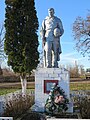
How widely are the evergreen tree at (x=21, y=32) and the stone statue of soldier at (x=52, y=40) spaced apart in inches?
408

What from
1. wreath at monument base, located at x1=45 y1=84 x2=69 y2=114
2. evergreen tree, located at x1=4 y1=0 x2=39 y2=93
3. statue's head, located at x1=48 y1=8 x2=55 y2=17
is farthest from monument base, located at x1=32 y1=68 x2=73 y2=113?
evergreen tree, located at x1=4 y1=0 x2=39 y2=93

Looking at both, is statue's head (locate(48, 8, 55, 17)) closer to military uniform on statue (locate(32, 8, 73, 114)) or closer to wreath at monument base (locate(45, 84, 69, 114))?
military uniform on statue (locate(32, 8, 73, 114))

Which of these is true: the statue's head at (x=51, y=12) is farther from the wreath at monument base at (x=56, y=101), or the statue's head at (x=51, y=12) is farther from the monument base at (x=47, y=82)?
the wreath at monument base at (x=56, y=101)

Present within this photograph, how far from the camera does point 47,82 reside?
1036 cm

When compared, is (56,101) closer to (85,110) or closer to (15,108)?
(85,110)

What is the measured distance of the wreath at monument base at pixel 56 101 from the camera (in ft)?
31.6

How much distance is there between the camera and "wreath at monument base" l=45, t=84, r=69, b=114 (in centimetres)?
963

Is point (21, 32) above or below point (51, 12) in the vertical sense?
above

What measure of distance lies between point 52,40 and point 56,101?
7.94 feet

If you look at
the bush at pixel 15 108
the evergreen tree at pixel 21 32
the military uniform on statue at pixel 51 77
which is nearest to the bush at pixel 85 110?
the military uniform on statue at pixel 51 77

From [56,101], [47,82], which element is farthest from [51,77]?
[56,101]

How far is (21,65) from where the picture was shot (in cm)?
2081

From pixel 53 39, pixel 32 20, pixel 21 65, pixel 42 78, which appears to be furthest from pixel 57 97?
pixel 32 20

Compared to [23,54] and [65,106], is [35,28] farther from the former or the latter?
[65,106]
